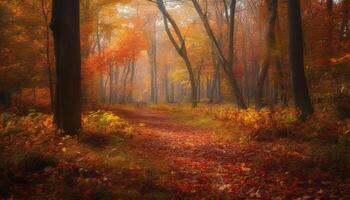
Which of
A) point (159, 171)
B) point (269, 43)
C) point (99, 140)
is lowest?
point (159, 171)

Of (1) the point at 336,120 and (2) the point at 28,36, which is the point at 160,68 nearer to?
(2) the point at 28,36

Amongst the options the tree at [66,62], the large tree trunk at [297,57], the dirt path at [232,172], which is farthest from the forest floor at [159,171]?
the large tree trunk at [297,57]

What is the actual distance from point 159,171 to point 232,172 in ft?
5.65

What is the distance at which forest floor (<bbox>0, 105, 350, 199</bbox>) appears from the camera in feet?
19.8

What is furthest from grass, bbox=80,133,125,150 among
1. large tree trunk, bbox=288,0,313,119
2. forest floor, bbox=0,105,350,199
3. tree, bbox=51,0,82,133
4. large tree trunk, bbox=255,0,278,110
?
large tree trunk, bbox=255,0,278,110

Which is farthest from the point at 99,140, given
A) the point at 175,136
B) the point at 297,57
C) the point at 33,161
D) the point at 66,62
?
the point at 297,57

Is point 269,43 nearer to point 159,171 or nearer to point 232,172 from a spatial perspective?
point 232,172

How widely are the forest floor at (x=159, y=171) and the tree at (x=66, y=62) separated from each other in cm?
67

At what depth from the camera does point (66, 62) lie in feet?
32.3

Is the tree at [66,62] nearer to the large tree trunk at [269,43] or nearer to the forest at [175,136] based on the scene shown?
the forest at [175,136]

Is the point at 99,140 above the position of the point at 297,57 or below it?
below

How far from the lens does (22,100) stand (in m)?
18.3

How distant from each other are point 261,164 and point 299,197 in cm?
222

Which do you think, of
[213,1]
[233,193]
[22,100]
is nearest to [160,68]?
[213,1]
